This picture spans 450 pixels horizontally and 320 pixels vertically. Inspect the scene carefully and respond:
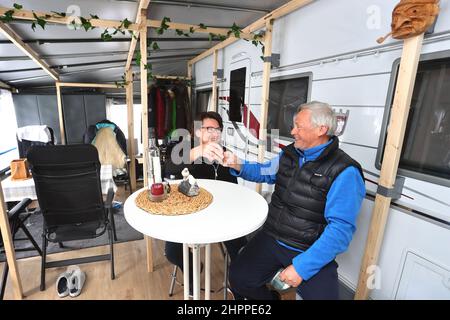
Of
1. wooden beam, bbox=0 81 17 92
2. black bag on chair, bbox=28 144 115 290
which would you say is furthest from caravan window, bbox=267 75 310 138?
wooden beam, bbox=0 81 17 92

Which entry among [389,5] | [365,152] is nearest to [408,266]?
[365,152]

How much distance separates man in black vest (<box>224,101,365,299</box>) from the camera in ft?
4.10

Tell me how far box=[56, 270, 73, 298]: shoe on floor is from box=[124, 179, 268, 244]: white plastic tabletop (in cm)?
119

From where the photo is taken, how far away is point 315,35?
6.33 feet

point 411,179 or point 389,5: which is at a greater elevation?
point 389,5

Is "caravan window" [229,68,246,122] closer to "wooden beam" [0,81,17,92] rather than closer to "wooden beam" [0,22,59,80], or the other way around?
"wooden beam" [0,22,59,80]

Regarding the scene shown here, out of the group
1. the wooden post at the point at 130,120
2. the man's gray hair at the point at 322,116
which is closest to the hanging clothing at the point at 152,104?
the wooden post at the point at 130,120

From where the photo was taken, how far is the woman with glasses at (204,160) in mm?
1648

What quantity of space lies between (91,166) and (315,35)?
7.15ft

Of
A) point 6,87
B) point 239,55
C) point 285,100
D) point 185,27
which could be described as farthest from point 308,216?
point 6,87

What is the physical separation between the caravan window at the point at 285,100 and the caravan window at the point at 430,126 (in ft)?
2.75

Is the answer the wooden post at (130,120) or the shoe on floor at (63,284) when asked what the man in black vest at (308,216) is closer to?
the shoe on floor at (63,284)
